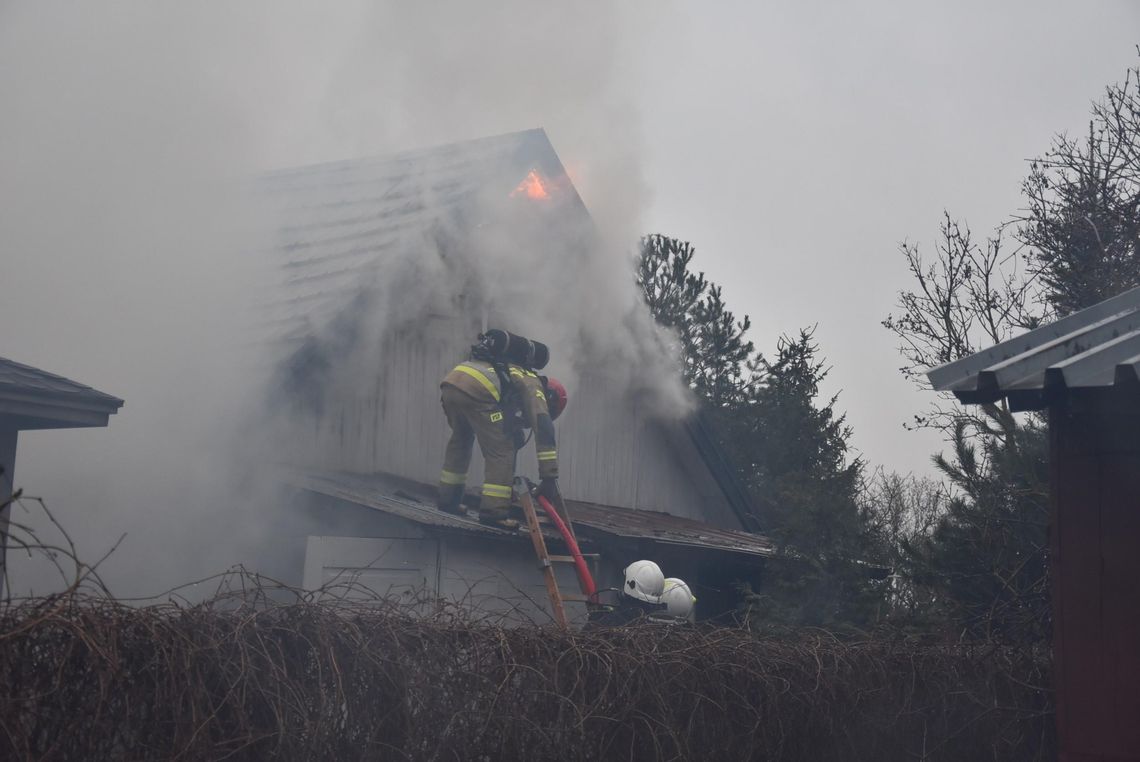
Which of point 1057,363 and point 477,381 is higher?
point 477,381

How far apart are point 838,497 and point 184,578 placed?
20.1ft

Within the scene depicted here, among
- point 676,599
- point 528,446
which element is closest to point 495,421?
point 676,599

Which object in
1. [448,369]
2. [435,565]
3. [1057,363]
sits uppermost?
[448,369]

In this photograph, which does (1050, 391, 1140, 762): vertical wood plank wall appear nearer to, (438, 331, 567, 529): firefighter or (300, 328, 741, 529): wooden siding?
(438, 331, 567, 529): firefighter

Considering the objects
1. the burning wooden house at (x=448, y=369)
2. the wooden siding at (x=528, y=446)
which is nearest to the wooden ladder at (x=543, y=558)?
the burning wooden house at (x=448, y=369)

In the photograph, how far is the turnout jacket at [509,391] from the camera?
9969 mm

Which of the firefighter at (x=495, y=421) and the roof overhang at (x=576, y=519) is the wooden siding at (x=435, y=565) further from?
the firefighter at (x=495, y=421)

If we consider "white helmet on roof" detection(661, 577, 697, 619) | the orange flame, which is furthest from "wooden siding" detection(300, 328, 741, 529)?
"white helmet on roof" detection(661, 577, 697, 619)

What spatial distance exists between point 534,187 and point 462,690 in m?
8.63

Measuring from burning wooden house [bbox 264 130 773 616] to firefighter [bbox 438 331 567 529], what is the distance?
305mm

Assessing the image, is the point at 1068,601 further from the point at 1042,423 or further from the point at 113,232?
the point at 113,232

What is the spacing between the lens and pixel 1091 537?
5.12 metres

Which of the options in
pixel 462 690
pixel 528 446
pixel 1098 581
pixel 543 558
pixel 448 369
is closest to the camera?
pixel 462 690

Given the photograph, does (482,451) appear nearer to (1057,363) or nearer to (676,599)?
(676,599)
